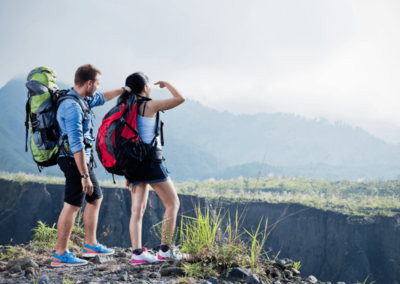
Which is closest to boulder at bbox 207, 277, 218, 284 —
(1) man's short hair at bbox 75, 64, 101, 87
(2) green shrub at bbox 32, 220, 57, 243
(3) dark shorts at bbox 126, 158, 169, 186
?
(3) dark shorts at bbox 126, 158, 169, 186

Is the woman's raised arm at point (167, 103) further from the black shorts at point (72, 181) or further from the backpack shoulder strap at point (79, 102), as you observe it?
the black shorts at point (72, 181)

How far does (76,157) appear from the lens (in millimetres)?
2801

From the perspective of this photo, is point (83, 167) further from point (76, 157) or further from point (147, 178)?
point (147, 178)

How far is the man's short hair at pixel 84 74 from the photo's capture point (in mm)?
3014

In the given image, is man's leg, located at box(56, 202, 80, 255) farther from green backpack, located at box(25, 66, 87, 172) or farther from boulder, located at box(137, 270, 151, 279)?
boulder, located at box(137, 270, 151, 279)

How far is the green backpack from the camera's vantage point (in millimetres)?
2975

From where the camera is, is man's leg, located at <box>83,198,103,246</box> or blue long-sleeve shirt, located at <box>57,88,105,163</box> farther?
man's leg, located at <box>83,198,103,246</box>

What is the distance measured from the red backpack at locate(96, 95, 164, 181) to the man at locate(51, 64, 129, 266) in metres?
0.23

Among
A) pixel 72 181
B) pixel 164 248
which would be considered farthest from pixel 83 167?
pixel 164 248

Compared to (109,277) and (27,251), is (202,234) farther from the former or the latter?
(27,251)

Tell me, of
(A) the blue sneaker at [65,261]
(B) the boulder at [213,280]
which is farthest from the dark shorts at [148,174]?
(A) the blue sneaker at [65,261]

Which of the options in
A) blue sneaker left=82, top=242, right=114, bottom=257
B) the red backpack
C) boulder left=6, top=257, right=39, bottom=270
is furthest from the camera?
blue sneaker left=82, top=242, right=114, bottom=257

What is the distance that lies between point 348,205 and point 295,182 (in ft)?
31.7

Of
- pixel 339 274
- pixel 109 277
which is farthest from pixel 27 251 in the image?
pixel 339 274
